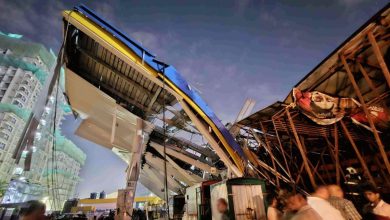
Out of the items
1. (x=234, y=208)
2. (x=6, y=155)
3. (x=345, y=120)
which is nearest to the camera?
(x=234, y=208)

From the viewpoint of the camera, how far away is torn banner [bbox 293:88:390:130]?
743cm

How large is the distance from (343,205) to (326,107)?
440 centimetres

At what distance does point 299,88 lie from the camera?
303 inches

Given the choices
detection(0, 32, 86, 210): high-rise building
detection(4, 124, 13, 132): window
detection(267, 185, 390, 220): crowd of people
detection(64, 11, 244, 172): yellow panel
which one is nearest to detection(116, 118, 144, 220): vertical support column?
detection(64, 11, 244, 172): yellow panel

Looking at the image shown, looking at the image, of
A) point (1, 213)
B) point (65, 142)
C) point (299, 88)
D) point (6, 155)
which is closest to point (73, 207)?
point (1, 213)

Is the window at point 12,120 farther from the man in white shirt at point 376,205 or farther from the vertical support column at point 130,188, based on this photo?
the man in white shirt at point 376,205

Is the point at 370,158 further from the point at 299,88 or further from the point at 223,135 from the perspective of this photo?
the point at 223,135

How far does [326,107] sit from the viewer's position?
7.55 metres

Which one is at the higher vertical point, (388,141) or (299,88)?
(299,88)

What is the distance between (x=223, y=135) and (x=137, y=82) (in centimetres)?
445

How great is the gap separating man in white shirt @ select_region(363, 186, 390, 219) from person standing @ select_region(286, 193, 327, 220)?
7.94 ft

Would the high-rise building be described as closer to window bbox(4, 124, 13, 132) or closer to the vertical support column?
window bbox(4, 124, 13, 132)

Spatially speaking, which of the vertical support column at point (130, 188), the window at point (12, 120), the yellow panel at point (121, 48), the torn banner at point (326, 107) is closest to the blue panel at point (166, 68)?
the yellow panel at point (121, 48)

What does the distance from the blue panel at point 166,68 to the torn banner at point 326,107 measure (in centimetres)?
330
